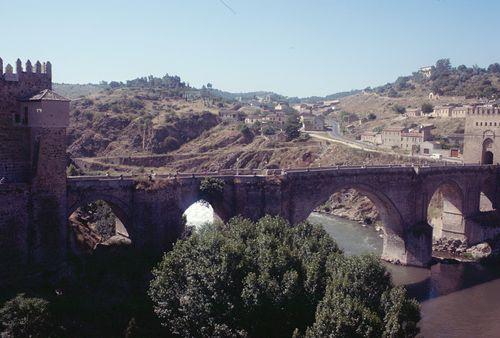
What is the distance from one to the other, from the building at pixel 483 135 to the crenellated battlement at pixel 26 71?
1811 inches

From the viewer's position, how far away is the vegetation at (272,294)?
2194 centimetres

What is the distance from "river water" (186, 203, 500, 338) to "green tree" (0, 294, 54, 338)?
1861 cm

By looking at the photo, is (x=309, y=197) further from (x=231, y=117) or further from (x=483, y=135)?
(x=231, y=117)

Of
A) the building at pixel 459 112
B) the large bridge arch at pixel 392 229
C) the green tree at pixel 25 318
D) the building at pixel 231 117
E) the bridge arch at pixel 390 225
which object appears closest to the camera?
the green tree at pixel 25 318

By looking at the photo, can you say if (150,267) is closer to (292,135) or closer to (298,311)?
(298,311)

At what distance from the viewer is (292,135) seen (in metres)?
97.0

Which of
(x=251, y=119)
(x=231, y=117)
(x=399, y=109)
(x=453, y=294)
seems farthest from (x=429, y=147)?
(x=251, y=119)

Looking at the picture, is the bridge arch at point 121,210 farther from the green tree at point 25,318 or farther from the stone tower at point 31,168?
the green tree at point 25,318

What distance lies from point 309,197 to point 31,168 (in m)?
21.6

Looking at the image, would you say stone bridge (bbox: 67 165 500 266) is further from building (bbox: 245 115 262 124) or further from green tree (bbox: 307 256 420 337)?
building (bbox: 245 115 262 124)

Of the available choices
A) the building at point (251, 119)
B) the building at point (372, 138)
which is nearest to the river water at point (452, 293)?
the building at point (372, 138)

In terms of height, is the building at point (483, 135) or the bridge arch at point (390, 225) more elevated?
the building at point (483, 135)

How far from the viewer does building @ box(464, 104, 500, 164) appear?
55.4m

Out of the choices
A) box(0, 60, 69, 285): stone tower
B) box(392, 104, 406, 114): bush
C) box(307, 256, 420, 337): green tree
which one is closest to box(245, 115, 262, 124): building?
box(392, 104, 406, 114): bush
